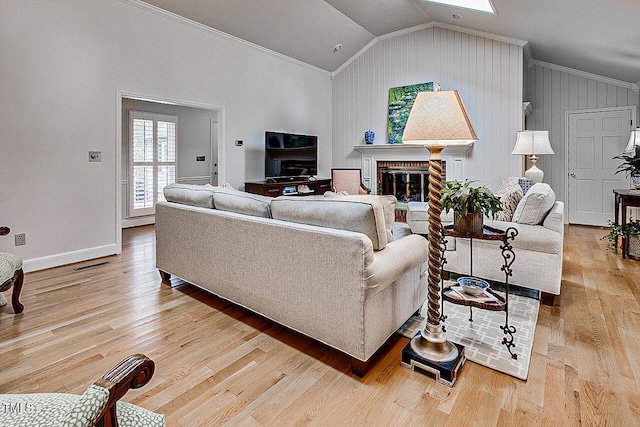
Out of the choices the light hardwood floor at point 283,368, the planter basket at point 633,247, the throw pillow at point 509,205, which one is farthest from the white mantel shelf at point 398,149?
the light hardwood floor at point 283,368

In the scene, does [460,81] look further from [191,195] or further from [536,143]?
[191,195]

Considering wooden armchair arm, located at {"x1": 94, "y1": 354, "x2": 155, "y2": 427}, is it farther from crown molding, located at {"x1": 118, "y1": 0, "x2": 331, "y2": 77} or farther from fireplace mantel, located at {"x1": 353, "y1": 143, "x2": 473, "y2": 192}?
fireplace mantel, located at {"x1": 353, "y1": 143, "x2": 473, "y2": 192}

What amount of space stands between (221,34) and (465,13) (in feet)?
11.3

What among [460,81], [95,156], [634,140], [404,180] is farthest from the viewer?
[404,180]

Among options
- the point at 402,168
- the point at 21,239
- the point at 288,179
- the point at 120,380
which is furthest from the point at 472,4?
the point at 21,239

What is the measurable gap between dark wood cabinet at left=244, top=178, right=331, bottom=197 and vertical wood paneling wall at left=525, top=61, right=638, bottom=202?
155 inches

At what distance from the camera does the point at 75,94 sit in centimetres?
381

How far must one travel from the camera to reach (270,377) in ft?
6.05

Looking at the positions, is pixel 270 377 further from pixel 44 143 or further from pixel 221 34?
pixel 221 34

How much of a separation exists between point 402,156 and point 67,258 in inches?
208

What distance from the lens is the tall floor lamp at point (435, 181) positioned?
179cm

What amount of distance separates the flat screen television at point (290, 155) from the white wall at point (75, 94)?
1.15m

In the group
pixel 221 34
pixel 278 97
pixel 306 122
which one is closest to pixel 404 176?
pixel 306 122

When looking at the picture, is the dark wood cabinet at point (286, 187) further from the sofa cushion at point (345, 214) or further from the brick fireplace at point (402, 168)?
the sofa cushion at point (345, 214)
